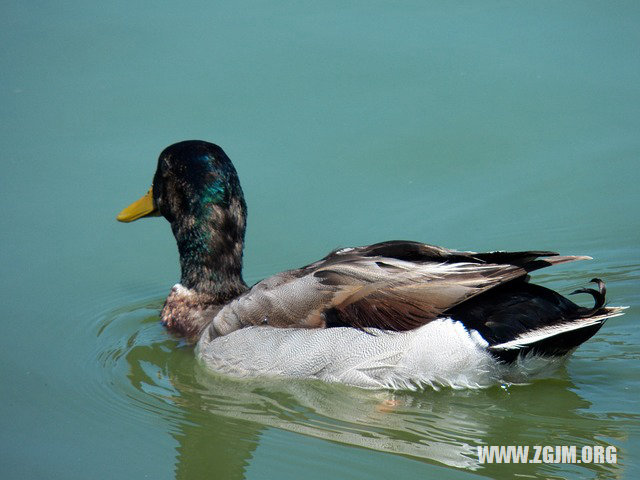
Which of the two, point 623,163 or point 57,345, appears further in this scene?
point 623,163

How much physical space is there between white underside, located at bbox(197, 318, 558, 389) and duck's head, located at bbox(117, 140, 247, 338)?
37.8 inches

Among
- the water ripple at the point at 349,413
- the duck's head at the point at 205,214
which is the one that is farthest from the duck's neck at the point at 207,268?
the water ripple at the point at 349,413

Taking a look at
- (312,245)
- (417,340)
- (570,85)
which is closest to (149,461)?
(417,340)

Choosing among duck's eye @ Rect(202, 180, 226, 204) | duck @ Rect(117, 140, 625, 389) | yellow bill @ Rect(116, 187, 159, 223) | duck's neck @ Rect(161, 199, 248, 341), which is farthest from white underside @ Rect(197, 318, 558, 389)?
yellow bill @ Rect(116, 187, 159, 223)

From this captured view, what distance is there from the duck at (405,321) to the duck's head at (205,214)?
470mm

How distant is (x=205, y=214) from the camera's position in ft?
24.4

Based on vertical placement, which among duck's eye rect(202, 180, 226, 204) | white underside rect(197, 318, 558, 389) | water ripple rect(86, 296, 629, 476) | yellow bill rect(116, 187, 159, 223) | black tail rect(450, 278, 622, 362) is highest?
duck's eye rect(202, 180, 226, 204)

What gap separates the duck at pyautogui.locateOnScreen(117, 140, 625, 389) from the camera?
618 cm

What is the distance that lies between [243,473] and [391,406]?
1.03m

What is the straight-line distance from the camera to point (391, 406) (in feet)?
20.5

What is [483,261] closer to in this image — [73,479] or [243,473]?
[243,473]

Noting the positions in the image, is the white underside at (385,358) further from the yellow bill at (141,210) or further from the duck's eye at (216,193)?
the yellow bill at (141,210)

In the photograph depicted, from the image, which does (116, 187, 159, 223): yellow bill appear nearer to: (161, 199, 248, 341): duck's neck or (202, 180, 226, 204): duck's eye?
(161, 199, 248, 341): duck's neck

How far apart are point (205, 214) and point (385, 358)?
1816 millimetres
